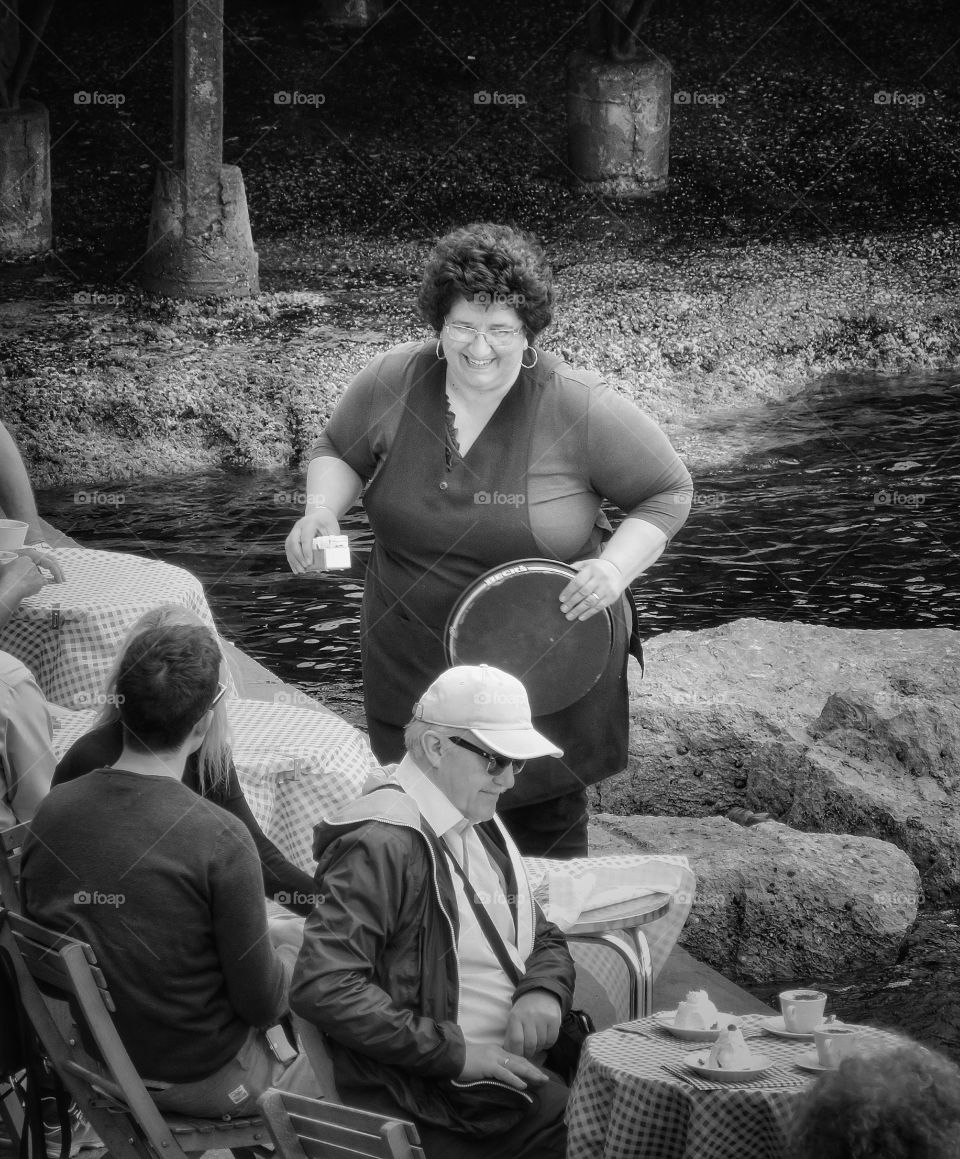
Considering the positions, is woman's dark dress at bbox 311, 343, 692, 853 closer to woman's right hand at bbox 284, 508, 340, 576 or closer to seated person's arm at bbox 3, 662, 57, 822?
woman's right hand at bbox 284, 508, 340, 576

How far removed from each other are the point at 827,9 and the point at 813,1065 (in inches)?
824

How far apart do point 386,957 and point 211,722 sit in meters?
0.62

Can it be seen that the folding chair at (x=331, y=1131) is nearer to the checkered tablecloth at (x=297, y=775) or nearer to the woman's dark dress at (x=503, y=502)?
the woman's dark dress at (x=503, y=502)

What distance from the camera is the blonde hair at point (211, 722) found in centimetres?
329

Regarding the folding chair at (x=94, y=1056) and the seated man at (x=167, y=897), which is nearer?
the folding chair at (x=94, y=1056)

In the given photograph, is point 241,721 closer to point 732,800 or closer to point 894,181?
point 732,800

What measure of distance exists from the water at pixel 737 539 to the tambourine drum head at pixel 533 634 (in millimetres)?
4107

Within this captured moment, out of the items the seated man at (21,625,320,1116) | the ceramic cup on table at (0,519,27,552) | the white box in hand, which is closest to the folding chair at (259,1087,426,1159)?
the seated man at (21,625,320,1116)

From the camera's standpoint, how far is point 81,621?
5.00 metres

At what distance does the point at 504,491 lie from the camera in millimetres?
4000

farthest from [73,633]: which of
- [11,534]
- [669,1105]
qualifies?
[669,1105]

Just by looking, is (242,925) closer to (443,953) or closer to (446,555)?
(443,953)

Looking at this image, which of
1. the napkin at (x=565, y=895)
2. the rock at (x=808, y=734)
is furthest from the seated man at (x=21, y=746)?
the rock at (x=808, y=734)

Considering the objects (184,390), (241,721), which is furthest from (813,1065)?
(184,390)
